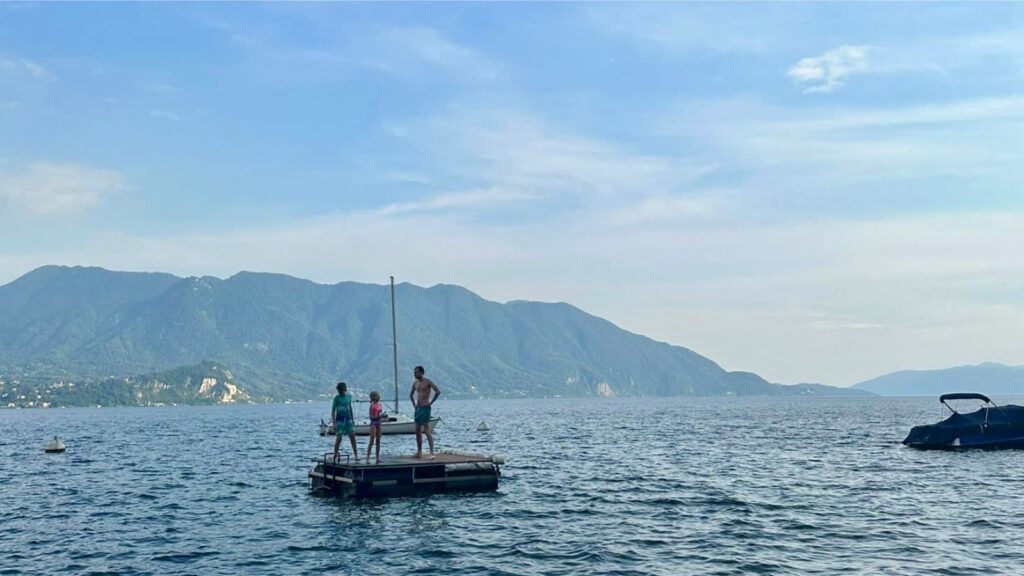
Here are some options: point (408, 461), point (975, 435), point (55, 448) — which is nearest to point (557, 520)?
point (408, 461)

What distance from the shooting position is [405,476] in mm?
37125

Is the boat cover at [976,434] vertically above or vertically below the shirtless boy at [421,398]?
below

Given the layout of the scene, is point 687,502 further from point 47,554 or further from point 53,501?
point 53,501

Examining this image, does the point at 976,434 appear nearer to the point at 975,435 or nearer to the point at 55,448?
the point at 975,435

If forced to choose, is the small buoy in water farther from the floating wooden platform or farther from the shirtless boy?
the shirtless boy

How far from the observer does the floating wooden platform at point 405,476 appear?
3672cm

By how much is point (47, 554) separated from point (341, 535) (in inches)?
366

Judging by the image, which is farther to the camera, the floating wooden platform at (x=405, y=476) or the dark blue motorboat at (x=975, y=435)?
the dark blue motorboat at (x=975, y=435)

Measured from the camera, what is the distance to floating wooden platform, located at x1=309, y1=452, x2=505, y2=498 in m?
36.7

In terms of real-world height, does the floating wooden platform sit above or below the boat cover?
above

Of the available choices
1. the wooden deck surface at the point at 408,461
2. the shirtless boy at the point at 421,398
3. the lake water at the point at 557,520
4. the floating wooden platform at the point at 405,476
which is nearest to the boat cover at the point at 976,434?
the lake water at the point at 557,520

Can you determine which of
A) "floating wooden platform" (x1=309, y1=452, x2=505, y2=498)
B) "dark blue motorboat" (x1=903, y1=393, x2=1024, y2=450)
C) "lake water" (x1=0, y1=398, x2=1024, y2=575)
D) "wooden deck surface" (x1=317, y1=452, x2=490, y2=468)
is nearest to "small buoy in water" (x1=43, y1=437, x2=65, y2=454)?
"lake water" (x1=0, y1=398, x2=1024, y2=575)

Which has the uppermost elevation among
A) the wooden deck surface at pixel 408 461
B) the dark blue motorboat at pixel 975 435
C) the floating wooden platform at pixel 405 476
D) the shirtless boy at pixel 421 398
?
the shirtless boy at pixel 421 398

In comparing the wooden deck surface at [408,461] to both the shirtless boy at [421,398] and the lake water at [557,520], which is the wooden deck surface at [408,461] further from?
the lake water at [557,520]
